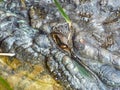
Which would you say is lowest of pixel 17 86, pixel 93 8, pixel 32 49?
pixel 17 86

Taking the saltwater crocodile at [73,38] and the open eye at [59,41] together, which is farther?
the open eye at [59,41]

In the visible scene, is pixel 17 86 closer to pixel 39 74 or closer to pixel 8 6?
pixel 39 74

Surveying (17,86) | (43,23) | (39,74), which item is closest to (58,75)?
(39,74)

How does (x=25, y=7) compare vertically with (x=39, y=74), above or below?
above

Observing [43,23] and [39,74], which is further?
[43,23]

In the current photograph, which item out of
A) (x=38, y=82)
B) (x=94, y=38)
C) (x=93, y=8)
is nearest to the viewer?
(x=38, y=82)

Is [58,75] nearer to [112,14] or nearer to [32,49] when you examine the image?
[32,49]

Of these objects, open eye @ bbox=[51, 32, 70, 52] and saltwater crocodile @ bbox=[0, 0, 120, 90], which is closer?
saltwater crocodile @ bbox=[0, 0, 120, 90]

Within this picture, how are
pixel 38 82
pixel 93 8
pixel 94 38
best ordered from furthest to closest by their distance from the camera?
pixel 93 8
pixel 94 38
pixel 38 82
